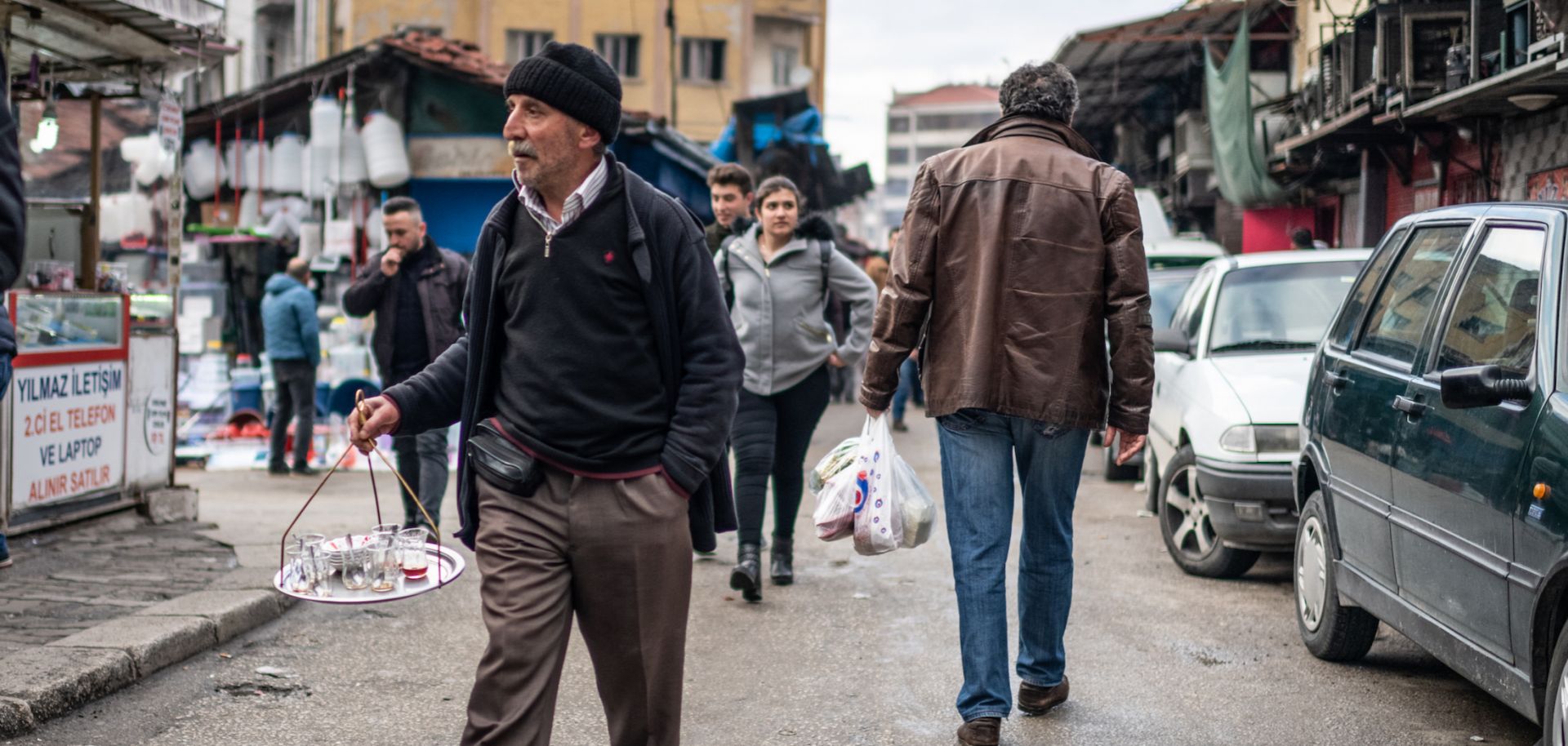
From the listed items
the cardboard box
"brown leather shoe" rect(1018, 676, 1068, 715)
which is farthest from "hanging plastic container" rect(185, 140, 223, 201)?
"brown leather shoe" rect(1018, 676, 1068, 715)

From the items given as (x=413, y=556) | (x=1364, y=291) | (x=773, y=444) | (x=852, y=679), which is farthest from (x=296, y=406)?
(x=413, y=556)

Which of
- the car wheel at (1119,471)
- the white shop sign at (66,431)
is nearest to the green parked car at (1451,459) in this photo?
the car wheel at (1119,471)

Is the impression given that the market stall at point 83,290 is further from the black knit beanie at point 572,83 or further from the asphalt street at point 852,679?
the black knit beanie at point 572,83

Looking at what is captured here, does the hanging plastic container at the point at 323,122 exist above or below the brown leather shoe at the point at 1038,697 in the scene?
above

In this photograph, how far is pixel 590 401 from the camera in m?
3.34

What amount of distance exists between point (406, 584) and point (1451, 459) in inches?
116

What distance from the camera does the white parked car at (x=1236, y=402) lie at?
23.5ft

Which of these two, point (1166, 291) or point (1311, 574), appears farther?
point (1166, 291)

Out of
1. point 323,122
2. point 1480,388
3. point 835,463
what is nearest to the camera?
point 1480,388

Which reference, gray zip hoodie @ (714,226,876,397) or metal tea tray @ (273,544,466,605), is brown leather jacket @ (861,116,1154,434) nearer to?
A: metal tea tray @ (273,544,466,605)

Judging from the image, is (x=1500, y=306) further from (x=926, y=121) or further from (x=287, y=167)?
(x=926, y=121)

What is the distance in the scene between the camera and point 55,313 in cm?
820

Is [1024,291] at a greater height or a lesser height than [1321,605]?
greater

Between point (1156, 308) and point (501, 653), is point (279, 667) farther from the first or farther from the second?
point (1156, 308)
